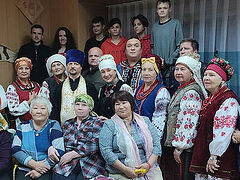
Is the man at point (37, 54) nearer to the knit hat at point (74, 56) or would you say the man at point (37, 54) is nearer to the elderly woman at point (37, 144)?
the knit hat at point (74, 56)

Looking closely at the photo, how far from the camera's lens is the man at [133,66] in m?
3.41

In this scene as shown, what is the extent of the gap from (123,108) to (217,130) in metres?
0.76

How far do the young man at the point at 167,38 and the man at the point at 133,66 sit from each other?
286 millimetres

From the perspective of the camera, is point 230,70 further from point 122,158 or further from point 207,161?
point 122,158

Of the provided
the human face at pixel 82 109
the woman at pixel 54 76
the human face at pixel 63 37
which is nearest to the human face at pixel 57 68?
the woman at pixel 54 76

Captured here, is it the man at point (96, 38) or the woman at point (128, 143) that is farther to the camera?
the man at point (96, 38)

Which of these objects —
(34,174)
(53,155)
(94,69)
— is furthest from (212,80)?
(34,174)

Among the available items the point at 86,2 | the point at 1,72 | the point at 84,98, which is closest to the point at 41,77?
the point at 1,72

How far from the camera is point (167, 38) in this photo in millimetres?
3586

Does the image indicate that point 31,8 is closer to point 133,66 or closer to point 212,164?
point 133,66

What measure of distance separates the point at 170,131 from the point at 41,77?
2055 mm

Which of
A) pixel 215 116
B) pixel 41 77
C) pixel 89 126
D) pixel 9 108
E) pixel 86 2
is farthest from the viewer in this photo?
pixel 86 2

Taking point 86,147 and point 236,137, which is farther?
point 86,147

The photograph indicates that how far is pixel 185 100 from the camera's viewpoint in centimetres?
272
